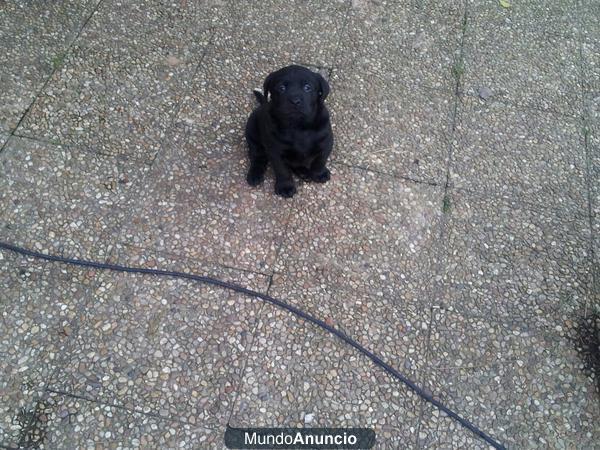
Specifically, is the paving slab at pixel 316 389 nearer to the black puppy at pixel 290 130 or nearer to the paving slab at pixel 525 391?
the paving slab at pixel 525 391

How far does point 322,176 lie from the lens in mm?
3670

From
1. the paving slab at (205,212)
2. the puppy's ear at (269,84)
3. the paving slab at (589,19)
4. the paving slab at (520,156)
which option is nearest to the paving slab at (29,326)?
the paving slab at (205,212)

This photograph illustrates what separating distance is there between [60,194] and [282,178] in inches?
59.8

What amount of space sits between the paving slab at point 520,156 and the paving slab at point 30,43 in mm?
3293

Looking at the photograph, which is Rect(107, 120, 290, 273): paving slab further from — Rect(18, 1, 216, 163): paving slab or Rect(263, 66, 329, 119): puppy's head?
Rect(263, 66, 329, 119): puppy's head

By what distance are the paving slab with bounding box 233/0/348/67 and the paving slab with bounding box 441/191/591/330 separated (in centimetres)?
181

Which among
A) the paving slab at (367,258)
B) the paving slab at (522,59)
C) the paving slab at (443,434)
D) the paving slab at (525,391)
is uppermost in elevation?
the paving slab at (522,59)

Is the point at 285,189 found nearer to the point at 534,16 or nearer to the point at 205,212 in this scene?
the point at 205,212

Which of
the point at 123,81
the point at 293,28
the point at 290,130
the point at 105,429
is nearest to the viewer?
Answer: the point at 105,429

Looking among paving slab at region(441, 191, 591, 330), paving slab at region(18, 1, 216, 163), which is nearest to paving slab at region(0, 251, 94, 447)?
paving slab at region(18, 1, 216, 163)

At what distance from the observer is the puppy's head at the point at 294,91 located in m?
2.93

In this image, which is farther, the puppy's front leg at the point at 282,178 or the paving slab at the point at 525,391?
the puppy's front leg at the point at 282,178

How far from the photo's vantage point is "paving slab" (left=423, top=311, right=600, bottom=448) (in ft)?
9.48

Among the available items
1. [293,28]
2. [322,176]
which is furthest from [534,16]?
[322,176]
